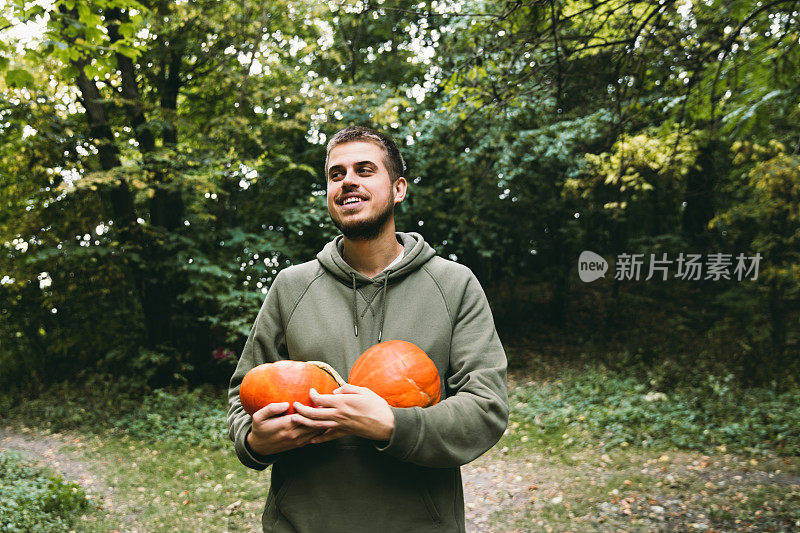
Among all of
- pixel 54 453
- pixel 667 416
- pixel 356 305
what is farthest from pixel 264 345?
pixel 54 453

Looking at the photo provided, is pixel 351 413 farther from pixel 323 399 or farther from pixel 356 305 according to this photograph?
pixel 356 305

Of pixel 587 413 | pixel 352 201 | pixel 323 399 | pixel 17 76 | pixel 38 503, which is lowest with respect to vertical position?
pixel 587 413

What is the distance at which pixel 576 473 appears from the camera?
21.8ft

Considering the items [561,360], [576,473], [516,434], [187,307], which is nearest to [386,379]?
[576,473]

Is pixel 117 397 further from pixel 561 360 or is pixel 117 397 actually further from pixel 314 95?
pixel 561 360

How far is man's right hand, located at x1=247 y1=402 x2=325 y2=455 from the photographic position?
127cm

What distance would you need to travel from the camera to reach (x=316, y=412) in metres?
1.23

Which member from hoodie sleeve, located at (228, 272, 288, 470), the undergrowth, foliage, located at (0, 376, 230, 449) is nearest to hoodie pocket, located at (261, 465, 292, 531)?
hoodie sleeve, located at (228, 272, 288, 470)

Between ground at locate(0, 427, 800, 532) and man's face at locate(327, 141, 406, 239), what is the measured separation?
4.77 m

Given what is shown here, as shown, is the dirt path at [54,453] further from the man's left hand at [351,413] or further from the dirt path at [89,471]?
the man's left hand at [351,413]

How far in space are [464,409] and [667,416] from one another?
792 cm

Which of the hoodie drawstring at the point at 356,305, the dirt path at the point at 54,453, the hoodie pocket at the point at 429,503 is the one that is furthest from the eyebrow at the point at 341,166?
the dirt path at the point at 54,453

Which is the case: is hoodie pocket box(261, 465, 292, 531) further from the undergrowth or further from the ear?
the undergrowth

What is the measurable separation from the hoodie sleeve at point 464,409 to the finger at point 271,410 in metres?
0.26
